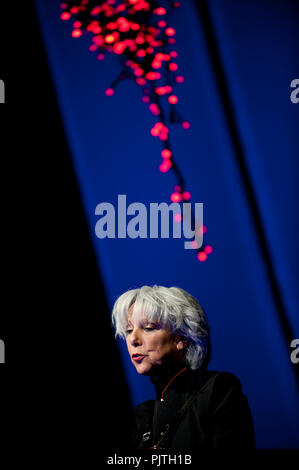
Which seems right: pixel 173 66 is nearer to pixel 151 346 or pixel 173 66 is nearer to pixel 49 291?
pixel 49 291

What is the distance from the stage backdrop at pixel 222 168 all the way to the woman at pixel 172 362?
822mm


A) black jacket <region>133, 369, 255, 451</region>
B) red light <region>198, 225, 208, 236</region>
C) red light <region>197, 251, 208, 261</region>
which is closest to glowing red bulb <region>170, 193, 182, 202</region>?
red light <region>198, 225, 208, 236</region>

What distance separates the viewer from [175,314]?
6.97 ft

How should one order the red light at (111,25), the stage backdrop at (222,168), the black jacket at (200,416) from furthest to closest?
the red light at (111,25) → the stage backdrop at (222,168) → the black jacket at (200,416)

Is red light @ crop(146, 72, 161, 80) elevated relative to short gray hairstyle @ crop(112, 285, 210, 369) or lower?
elevated

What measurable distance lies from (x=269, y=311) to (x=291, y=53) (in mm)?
1402

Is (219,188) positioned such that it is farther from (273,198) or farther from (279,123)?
(279,123)

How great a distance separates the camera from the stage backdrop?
2953mm

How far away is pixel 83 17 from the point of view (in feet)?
10.6

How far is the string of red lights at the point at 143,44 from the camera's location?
10.3 feet

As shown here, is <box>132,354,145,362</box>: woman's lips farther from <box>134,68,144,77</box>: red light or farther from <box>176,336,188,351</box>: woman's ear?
<box>134,68,144,77</box>: red light

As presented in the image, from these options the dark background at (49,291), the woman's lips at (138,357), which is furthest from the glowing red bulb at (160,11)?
the woman's lips at (138,357)

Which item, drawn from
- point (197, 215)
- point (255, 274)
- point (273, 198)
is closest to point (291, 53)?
point (273, 198)

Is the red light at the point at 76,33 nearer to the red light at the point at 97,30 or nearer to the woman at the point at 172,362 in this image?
the red light at the point at 97,30
